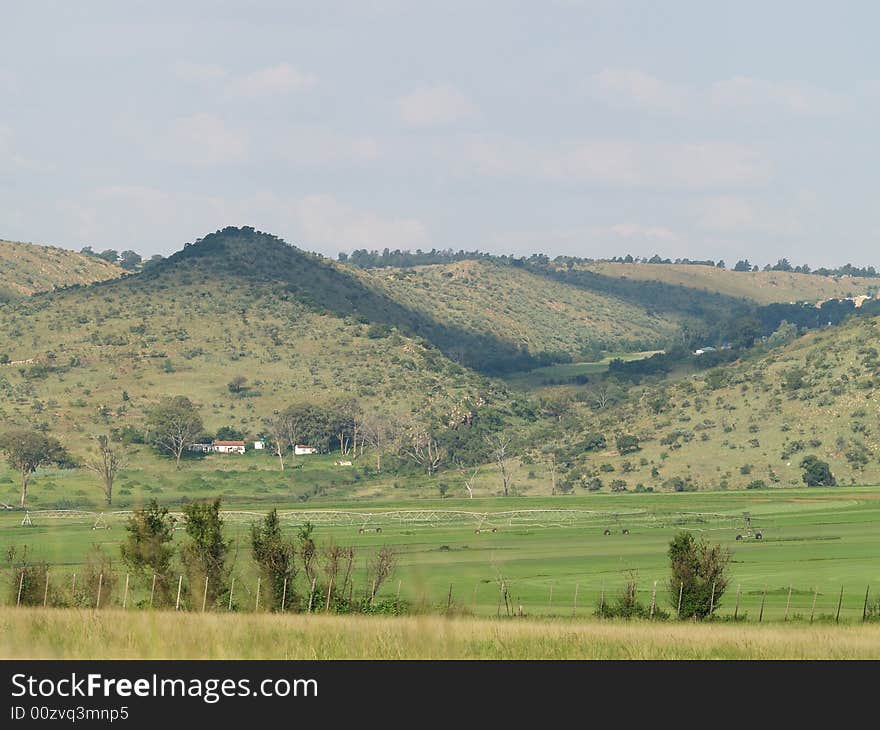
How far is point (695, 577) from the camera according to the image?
63.6 meters

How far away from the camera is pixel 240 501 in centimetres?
16175

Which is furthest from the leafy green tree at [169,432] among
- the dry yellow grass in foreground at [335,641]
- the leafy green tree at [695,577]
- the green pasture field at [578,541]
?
the dry yellow grass in foreground at [335,641]

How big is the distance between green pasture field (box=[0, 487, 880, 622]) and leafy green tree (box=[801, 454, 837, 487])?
6656 millimetres

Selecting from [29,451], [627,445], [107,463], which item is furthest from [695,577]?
[627,445]

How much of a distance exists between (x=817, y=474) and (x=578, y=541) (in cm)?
5489

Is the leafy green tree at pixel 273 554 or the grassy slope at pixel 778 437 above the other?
the grassy slope at pixel 778 437

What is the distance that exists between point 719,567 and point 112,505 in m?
108

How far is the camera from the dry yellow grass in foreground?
1255 cm

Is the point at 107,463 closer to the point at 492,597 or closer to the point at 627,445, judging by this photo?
the point at 627,445

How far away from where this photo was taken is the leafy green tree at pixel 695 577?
201ft

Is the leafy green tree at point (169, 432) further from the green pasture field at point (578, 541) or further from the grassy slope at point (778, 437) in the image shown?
the grassy slope at point (778, 437)

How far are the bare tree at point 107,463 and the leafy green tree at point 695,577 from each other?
105545mm
